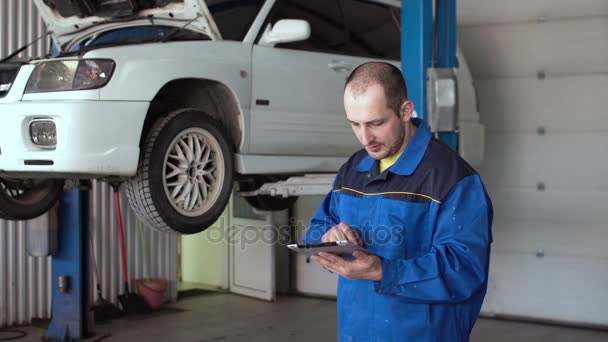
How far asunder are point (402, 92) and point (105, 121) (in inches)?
86.7

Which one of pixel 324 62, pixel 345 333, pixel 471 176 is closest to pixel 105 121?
pixel 324 62

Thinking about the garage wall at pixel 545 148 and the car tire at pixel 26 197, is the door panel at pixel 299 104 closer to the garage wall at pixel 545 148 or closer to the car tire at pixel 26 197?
the car tire at pixel 26 197

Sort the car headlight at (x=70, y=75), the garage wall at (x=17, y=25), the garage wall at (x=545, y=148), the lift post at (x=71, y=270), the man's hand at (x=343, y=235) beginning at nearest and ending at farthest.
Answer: the man's hand at (x=343, y=235) → the car headlight at (x=70, y=75) → the lift post at (x=71, y=270) → the garage wall at (x=545, y=148) → the garage wall at (x=17, y=25)

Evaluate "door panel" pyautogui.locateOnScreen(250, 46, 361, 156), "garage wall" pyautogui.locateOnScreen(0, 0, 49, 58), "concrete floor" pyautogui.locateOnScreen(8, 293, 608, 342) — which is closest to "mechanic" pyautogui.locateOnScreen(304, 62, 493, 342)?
"door panel" pyautogui.locateOnScreen(250, 46, 361, 156)

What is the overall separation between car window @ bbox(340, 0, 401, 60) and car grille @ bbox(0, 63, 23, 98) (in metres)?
2.17

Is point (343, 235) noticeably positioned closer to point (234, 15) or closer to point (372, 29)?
point (234, 15)

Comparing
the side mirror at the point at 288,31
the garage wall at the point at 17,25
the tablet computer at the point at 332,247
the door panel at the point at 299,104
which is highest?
the garage wall at the point at 17,25

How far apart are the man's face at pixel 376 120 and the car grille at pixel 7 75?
2600 millimetres

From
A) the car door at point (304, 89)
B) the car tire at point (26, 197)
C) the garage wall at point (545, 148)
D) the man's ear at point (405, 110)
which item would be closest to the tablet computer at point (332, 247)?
the man's ear at point (405, 110)

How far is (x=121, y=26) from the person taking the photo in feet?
14.9

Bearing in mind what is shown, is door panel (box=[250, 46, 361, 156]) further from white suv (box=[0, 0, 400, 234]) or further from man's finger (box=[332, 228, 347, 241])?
→ man's finger (box=[332, 228, 347, 241])

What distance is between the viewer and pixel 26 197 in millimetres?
4645

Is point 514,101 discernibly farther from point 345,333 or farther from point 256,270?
point 345,333

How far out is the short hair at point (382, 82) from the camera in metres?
1.77
